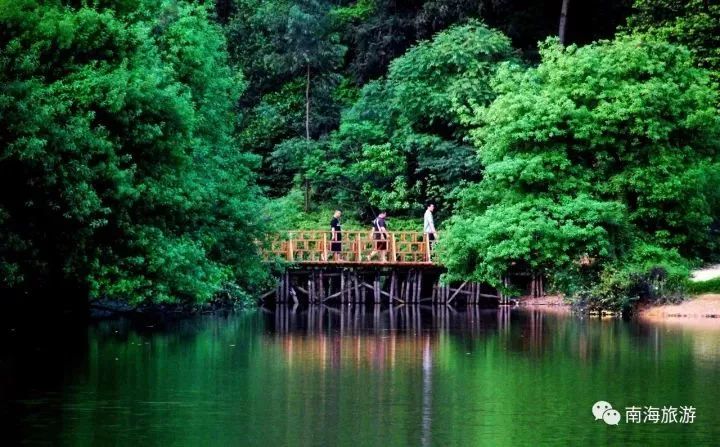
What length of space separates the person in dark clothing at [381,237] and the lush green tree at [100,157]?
1146cm

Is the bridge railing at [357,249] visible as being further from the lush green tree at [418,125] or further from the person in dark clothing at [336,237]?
the lush green tree at [418,125]

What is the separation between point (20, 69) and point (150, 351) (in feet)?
20.7

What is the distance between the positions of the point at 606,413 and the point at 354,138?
35.8 metres

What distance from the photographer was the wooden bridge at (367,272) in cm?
4753

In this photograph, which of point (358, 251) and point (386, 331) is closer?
point (386, 331)

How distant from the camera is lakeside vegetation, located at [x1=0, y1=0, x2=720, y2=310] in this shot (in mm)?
30297

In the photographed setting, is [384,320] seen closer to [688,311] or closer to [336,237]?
[688,311]

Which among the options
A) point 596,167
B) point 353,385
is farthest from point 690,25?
point 353,385

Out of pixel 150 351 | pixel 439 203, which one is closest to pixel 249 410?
pixel 150 351

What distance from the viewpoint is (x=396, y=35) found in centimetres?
5588

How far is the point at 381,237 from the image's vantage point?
47.9 m

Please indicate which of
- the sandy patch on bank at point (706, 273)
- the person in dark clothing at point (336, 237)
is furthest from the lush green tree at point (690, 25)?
the person in dark clothing at point (336, 237)

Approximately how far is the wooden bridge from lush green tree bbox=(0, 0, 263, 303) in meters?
11.3

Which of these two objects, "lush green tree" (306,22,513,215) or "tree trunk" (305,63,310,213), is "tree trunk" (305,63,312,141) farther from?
"lush green tree" (306,22,513,215)
